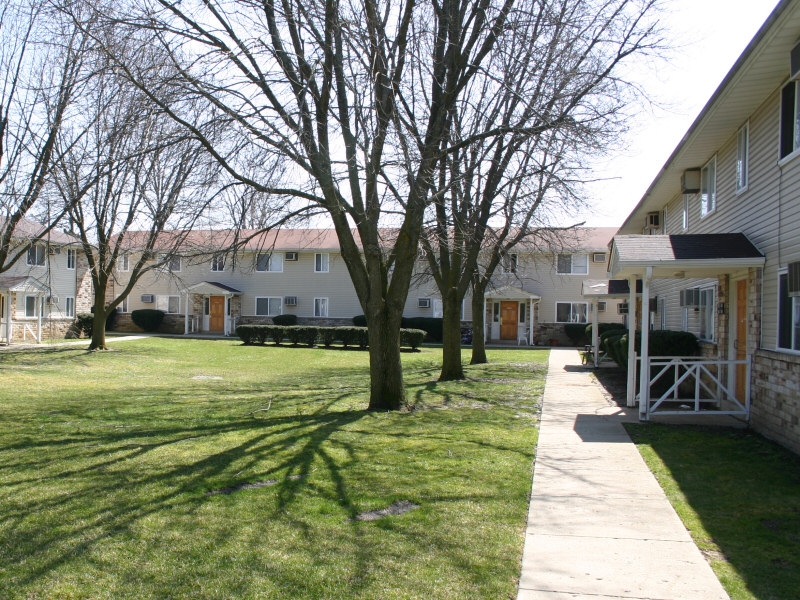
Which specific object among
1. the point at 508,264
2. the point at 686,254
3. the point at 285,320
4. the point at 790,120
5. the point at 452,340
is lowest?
the point at 452,340

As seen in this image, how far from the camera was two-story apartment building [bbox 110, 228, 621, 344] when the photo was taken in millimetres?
34938

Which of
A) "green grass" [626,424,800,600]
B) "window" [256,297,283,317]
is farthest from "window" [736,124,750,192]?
"window" [256,297,283,317]

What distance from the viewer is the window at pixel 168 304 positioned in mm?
40000

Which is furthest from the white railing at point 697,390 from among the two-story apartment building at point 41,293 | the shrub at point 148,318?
the shrub at point 148,318

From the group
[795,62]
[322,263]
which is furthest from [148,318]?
[795,62]

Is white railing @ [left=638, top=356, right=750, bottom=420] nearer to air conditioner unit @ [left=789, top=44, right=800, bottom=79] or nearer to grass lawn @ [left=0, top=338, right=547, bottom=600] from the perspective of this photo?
grass lawn @ [left=0, top=338, right=547, bottom=600]

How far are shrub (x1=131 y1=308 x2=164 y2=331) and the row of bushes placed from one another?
30.4 ft

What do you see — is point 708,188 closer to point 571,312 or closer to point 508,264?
point 508,264

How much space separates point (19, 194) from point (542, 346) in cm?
2466

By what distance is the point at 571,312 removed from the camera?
1385 inches

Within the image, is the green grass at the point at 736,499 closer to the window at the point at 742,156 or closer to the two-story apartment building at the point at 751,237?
the two-story apartment building at the point at 751,237

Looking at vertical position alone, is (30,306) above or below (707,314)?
above

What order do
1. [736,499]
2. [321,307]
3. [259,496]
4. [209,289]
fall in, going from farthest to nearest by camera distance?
[321,307] → [209,289] → [736,499] → [259,496]

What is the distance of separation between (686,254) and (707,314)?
4.19 meters
